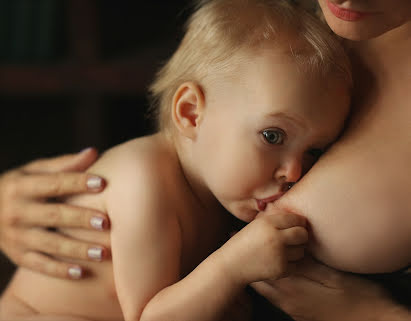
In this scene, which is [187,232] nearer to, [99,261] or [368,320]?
[99,261]

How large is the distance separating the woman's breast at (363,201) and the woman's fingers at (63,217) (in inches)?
11.3

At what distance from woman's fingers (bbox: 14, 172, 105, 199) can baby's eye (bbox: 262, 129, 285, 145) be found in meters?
0.28

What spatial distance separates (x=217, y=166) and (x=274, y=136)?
10 centimetres

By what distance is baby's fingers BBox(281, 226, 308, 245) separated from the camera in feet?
2.63

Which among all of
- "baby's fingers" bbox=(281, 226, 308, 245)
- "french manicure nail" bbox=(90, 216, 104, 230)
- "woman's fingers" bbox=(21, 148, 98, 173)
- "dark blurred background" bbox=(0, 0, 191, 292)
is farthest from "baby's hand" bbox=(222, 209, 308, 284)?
"dark blurred background" bbox=(0, 0, 191, 292)

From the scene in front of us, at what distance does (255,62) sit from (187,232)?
29 centimetres

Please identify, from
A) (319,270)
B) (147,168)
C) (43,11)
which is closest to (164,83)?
(147,168)

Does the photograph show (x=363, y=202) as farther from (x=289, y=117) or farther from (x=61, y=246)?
(x=61, y=246)

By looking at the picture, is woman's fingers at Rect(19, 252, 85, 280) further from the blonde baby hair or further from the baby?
the blonde baby hair

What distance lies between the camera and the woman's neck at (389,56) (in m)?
0.90

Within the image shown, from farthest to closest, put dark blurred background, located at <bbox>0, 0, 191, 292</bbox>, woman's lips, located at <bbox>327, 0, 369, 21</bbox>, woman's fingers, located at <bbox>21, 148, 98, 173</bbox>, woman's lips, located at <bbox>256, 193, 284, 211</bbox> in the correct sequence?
dark blurred background, located at <bbox>0, 0, 191, 292</bbox> → woman's fingers, located at <bbox>21, 148, 98, 173</bbox> → woman's lips, located at <bbox>256, 193, 284, 211</bbox> → woman's lips, located at <bbox>327, 0, 369, 21</bbox>

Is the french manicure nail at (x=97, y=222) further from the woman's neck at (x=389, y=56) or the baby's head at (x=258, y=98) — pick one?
the woman's neck at (x=389, y=56)

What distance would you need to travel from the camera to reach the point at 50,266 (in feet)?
3.31

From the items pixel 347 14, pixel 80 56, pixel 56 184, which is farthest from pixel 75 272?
pixel 80 56
